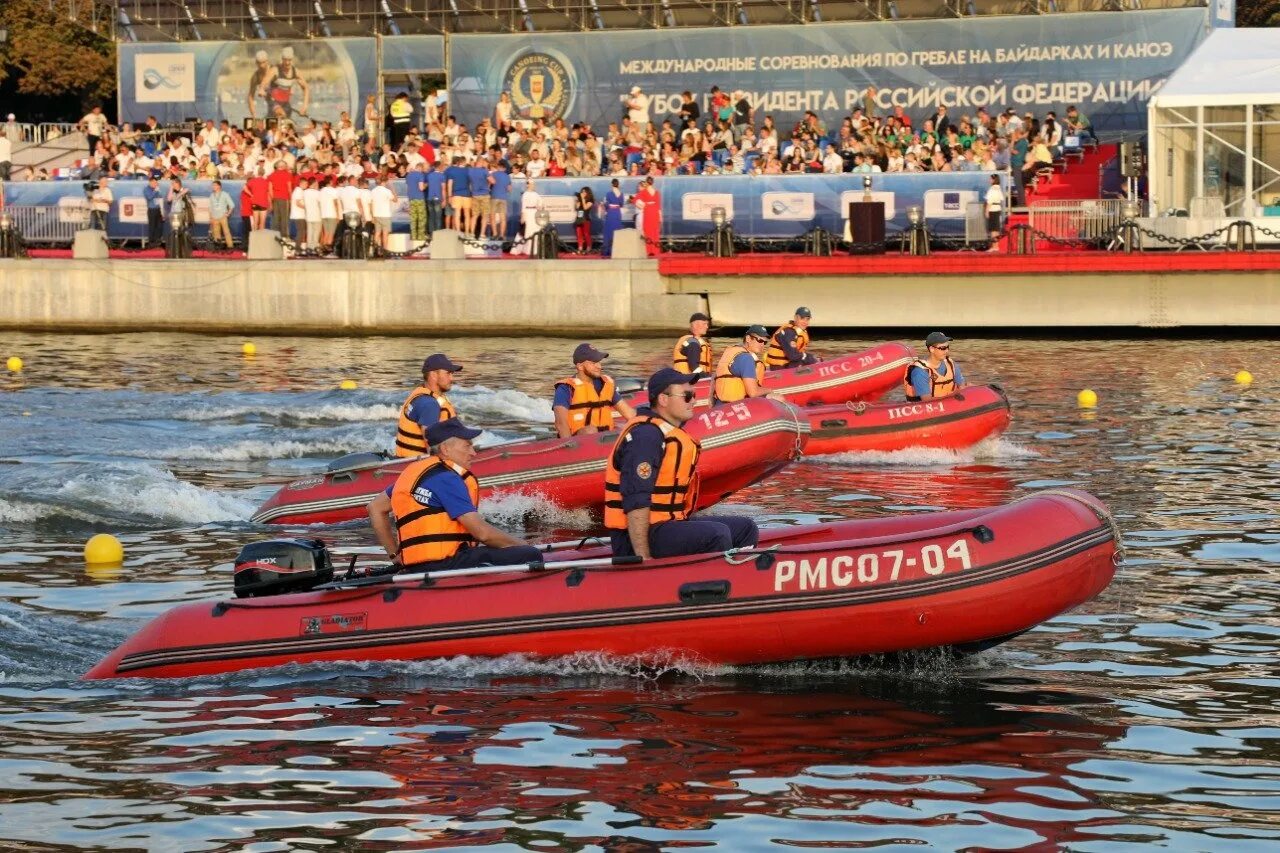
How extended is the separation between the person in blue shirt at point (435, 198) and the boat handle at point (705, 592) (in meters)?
25.2

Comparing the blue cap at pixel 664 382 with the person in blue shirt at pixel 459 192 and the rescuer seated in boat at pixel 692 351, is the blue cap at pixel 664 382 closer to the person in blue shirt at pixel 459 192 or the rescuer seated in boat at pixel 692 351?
the rescuer seated in boat at pixel 692 351

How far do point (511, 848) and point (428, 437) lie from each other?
357 cm

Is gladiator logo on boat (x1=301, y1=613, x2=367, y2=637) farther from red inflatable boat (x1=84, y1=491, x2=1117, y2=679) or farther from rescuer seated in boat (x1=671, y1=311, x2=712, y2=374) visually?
rescuer seated in boat (x1=671, y1=311, x2=712, y2=374)

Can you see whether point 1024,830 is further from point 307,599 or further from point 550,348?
point 550,348

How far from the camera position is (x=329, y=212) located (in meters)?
36.2

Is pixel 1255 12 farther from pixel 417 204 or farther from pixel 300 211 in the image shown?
pixel 300 211

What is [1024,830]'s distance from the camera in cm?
853

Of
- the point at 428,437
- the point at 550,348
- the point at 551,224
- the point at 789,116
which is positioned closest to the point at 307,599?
the point at 428,437

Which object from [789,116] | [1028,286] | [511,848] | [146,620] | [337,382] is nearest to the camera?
[511,848]

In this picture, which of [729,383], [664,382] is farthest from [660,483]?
[729,383]

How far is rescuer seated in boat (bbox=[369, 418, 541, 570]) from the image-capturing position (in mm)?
11477

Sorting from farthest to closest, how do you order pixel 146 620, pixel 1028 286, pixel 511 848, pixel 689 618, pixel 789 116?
pixel 789 116 < pixel 1028 286 < pixel 146 620 < pixel 689 618 < pixel 511 848

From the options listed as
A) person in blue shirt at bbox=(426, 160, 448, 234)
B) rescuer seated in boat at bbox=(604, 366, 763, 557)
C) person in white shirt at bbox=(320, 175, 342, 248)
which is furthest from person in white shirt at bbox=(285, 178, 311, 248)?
rescuer seated in boat at bbox=(604, 366, 763, 557)

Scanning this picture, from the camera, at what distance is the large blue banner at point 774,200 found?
3319 centimetres
